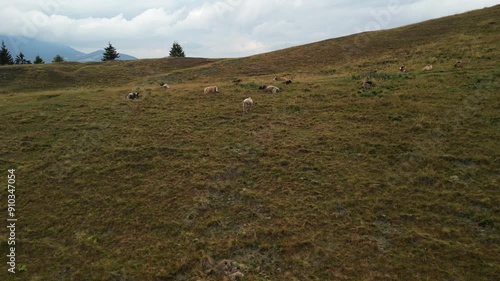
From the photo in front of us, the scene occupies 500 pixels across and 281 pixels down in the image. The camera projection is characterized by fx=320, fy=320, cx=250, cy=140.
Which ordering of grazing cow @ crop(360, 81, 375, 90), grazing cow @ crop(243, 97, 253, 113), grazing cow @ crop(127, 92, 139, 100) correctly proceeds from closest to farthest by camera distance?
grazing cow @ crop(243, 97, 253, 113) < grazing cow @ crop(360, 81, 375, 90) < grazing cow @ crop(127, 92, 139, 100)

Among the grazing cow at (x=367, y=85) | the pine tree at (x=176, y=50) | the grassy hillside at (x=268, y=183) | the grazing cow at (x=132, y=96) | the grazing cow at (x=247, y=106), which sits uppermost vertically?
the pine tree at (x=176, y=50)

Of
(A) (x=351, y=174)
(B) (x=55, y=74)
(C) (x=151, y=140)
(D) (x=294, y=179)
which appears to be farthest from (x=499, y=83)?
(B) (x=55, y=74)

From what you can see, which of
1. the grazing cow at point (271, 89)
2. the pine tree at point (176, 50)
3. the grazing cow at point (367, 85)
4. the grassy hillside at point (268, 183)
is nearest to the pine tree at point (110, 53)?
the pine tree at point (176, 50)

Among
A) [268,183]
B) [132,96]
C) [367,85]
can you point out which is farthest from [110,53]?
[268,183]

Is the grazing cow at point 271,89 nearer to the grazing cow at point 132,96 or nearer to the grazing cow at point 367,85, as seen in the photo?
the grazing cow at point 367,85

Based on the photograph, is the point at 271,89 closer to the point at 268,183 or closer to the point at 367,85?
the point at 367,85

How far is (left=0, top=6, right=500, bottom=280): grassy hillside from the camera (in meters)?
11.7

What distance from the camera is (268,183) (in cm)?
1612

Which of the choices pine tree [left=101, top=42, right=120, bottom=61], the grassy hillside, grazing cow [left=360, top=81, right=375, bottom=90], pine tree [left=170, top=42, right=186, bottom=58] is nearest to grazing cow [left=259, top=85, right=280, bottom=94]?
the grassy hillside

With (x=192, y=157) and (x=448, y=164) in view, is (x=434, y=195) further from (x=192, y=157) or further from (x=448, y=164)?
(x=192, y=157)

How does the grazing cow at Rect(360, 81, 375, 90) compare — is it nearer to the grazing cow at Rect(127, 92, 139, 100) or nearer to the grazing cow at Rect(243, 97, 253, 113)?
the grazing cow at Rect(243, 97, 253, 113)

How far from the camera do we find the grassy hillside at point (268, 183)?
1166 cm

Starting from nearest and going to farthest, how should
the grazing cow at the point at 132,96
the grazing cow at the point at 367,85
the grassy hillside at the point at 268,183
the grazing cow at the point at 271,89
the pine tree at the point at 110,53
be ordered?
the grassy hillside at the point at 268,183, the grazing cow at the point at 367,85, the grazing cow at the point at 271,89, the grazing cow at the point at 132,96, the pine tree at the point at 110,53

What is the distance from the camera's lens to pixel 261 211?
46.5 ft
